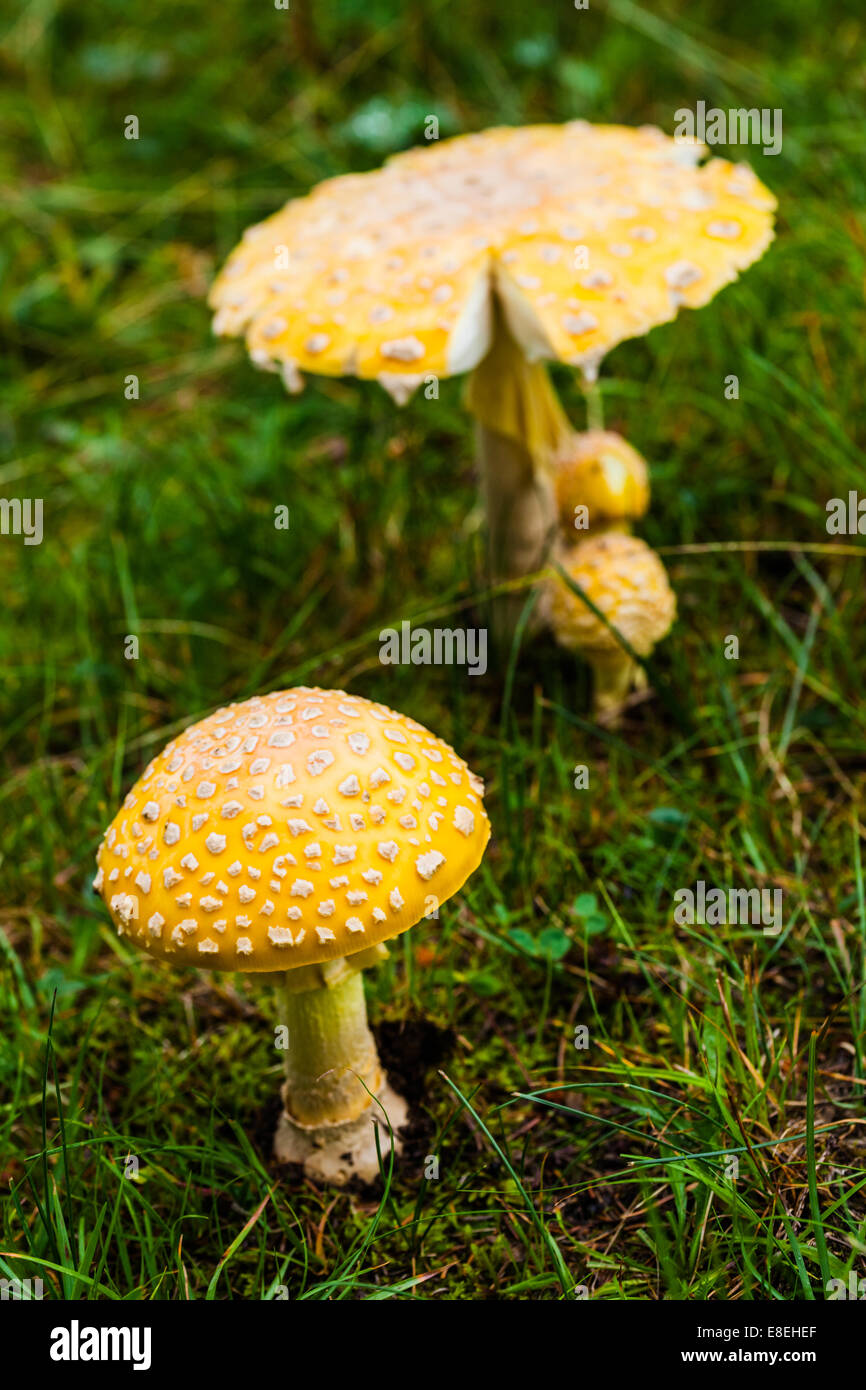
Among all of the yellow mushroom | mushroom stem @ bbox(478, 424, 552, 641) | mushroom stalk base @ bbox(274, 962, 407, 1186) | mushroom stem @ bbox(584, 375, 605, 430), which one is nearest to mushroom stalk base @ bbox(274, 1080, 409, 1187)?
mushroom stalk base @ bbox(274, 962, 407, 1186)

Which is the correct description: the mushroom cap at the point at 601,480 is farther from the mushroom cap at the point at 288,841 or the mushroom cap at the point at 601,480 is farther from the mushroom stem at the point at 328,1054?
the mushroom stem at the point at 328,1054

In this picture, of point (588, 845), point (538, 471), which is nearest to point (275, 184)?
point (538, 471)

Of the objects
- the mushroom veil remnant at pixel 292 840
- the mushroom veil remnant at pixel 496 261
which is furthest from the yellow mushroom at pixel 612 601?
the mushroom veil remnant at pixel 292 840

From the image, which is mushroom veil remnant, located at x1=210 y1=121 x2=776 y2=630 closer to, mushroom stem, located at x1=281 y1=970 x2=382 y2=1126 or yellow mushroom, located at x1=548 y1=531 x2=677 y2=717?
yellow mushroom, located at x1=548 y1=531 x2=677 y2=717

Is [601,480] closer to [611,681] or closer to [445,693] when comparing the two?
[611,681]

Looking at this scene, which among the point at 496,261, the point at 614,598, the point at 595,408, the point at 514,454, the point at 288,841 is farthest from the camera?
the point at 595,408

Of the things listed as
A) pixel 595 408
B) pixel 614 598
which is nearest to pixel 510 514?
pixel 614 598

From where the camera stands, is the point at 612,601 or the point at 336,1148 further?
the point at 612,601
